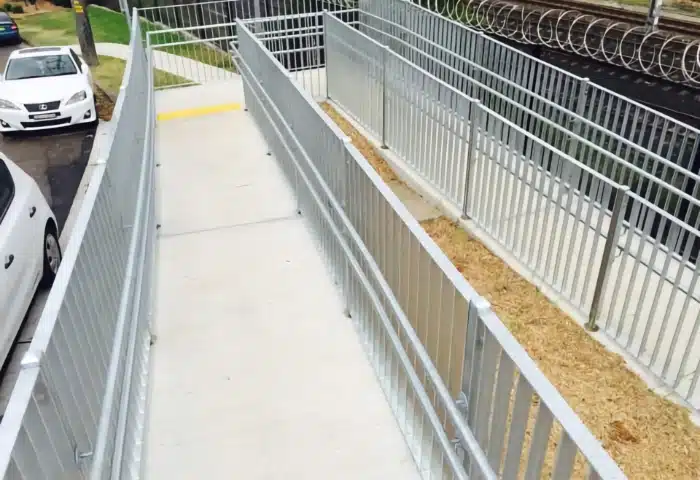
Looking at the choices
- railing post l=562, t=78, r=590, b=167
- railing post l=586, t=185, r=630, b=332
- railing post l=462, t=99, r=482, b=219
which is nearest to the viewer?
railing post l=586, t=185, r=630, b=332

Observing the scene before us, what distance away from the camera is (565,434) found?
1.93 m

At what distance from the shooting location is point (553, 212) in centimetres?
645

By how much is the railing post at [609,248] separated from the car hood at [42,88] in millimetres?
10000

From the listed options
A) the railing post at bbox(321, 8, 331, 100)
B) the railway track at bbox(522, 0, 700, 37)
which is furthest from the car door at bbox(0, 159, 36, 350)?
the railway track at bbox(522, 0, 700, 37)

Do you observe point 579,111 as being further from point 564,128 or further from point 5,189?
point 5,189

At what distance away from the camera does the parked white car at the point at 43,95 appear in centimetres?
1144

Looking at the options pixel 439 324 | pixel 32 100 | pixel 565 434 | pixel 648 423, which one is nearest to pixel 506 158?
pixel 648 423

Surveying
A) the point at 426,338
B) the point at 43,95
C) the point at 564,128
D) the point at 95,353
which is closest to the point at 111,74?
the point at 43,95

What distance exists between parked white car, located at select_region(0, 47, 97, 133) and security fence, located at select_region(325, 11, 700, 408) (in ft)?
17.7

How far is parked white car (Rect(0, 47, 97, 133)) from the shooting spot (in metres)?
11.4

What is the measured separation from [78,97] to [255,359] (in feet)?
30.1

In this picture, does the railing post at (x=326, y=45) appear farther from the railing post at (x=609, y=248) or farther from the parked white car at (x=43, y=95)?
the railing post at (x=609, y=248)

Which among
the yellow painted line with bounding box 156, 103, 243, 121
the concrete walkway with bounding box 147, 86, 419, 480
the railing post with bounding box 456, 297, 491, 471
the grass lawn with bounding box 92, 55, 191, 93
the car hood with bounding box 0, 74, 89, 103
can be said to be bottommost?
the grass lawn with bounding box 92, 55, 191, 93

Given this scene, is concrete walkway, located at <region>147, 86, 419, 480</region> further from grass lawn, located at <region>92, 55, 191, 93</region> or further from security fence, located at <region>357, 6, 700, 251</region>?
grass lawn, located at <region>92, 55, 191, 93</region>
